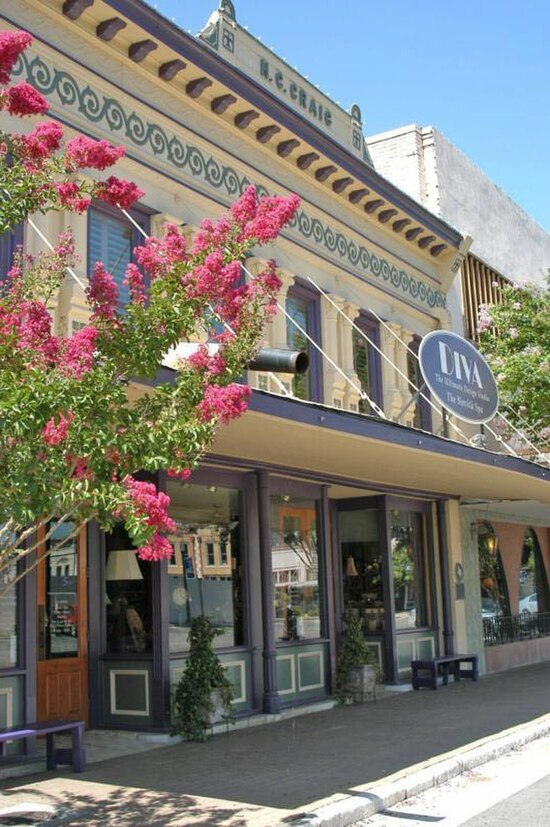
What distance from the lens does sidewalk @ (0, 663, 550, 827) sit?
7.14 metres

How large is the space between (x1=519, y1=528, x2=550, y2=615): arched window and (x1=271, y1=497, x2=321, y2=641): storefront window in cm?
852

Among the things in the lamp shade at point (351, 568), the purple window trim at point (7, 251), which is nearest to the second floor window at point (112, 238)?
the purple window trim at point (7, 251)

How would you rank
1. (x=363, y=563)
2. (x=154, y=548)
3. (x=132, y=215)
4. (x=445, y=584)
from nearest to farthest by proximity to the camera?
1. (x=154, y=548)
2. (x=132, y=215)
3. (x=363, y=563)
4. (x=445, y=584)

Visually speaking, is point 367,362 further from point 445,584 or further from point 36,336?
point 36,336

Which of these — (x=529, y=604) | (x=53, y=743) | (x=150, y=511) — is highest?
(x=150, y=511)

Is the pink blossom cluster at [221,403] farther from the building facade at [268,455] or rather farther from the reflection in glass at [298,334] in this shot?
the reflection in glass at [298,334]

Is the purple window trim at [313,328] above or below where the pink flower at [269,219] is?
above

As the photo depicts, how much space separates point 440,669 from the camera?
15.9m

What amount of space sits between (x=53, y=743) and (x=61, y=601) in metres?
2.06

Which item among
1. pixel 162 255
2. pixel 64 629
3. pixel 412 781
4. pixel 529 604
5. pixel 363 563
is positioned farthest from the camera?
pixel 529 604

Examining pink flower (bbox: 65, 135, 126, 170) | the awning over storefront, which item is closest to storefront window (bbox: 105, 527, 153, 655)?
the awning over storefront

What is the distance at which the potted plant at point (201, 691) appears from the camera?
10250 millimetres

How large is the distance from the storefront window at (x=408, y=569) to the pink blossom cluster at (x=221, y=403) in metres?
9.72

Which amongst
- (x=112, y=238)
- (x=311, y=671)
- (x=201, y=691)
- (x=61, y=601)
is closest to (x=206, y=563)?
(x=201, y=691)
